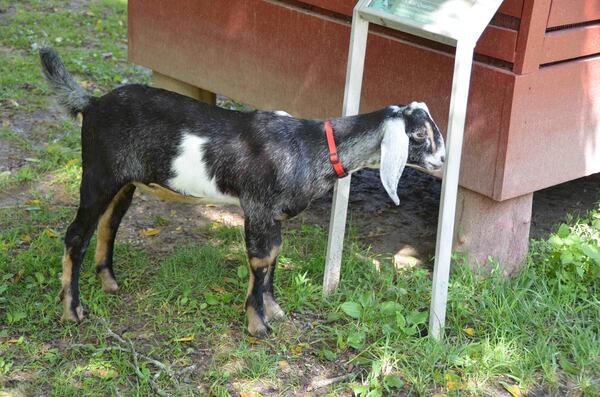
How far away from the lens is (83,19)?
32.1ft

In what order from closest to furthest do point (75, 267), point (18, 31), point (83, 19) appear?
point (75, 267)
point (18, 31)
point (83, 19)

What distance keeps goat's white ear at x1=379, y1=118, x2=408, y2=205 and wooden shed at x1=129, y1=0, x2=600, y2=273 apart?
31.7 inches

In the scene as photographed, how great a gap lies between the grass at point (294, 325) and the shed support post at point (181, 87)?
1.44 meters

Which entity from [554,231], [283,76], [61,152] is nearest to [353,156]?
[283,76]

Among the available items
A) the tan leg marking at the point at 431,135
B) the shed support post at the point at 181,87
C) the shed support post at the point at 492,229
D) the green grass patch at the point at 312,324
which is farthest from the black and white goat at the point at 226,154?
the shed support post at the point at 181,87

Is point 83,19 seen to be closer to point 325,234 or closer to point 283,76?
point 283,76

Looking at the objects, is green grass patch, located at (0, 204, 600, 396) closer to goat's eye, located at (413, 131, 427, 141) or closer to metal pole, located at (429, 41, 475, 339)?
metal pole, located at (429, 41, 475, 339)

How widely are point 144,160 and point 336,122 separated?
939 mm

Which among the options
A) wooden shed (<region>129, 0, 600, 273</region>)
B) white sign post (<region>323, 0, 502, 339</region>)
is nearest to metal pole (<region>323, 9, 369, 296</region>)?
white sign post (<region>323, 0, 502, 339</region>)

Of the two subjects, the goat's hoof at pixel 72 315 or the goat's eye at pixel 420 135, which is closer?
the goat's eye at pixel 420 135

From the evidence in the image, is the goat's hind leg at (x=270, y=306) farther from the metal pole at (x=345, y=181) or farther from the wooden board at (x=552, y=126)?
the wooden board at (x=552, y=126)

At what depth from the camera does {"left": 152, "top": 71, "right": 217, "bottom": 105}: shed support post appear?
6383 mm

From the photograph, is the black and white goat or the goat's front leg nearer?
the black and white goat

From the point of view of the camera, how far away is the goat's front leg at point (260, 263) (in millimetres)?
4094
